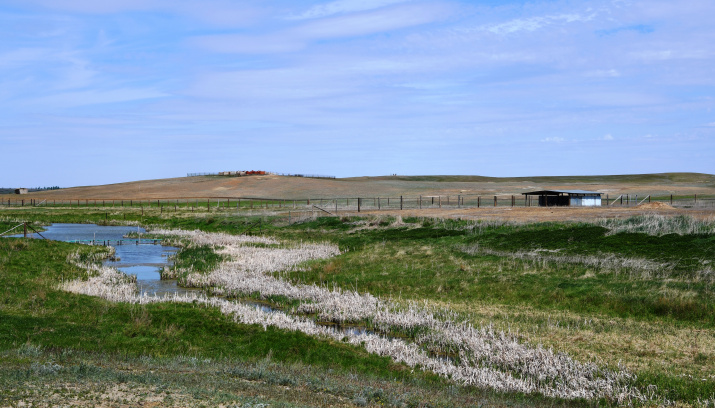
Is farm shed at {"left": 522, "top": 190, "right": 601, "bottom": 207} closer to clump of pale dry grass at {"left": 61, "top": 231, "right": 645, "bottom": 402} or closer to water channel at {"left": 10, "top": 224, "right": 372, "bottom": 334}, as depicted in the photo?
water channel at {"left": 10, "top": 224, "right": 372, "bottom": 334}

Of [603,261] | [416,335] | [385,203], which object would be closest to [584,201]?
[385,203]

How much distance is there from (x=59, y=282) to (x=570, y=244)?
2634 centimetres

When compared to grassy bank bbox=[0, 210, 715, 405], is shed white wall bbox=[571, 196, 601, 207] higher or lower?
higher

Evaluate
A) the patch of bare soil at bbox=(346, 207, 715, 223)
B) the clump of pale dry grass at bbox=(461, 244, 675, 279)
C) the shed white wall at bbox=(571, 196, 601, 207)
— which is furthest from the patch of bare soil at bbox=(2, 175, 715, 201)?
the clump of pale dry grass at bbox=(461, 244, 675, 279)

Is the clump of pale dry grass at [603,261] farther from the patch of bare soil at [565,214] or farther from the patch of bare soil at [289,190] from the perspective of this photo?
the patch of bare soil at [289,190]

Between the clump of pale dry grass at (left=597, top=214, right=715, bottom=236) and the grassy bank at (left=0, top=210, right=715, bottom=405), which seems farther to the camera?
the clump of pale dry grass at (left=597, top=214, right=715, bottom=236)

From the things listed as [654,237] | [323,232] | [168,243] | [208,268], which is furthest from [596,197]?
[208,268]

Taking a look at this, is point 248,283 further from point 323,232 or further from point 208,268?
point 323,232

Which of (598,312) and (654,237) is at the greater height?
(654,237)

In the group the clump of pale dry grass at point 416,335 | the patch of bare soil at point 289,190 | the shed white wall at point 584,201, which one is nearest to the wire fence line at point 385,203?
the shed white wall at point 584,201

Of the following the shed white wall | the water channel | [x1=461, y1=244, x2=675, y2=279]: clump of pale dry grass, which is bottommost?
the water channel

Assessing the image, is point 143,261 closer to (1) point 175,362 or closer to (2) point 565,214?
(1) point 175,362

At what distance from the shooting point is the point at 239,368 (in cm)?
1451

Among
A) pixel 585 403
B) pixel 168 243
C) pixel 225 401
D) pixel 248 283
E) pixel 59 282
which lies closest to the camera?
pixel 225 401
